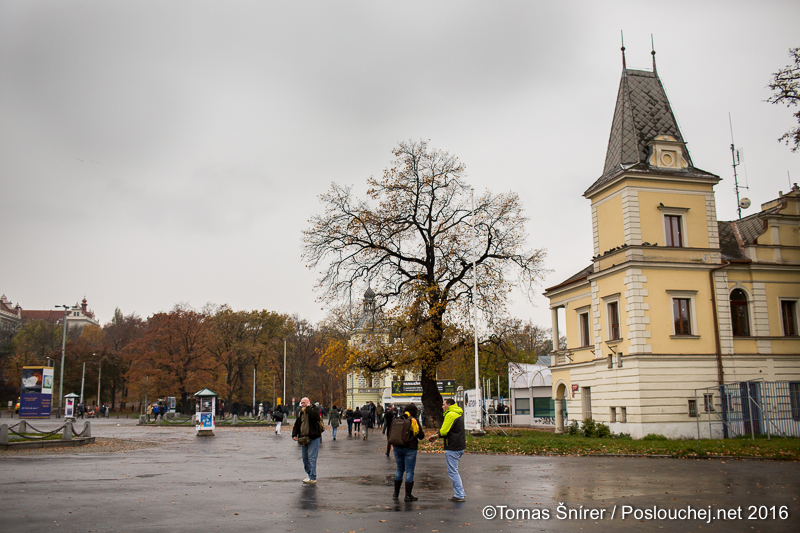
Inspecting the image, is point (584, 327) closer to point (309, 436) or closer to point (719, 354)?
point (719, 354)

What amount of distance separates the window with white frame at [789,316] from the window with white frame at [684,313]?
5166mm

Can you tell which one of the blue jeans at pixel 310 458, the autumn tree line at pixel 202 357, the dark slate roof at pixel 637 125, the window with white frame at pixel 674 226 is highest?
the dark slate roof at pixel 637 125

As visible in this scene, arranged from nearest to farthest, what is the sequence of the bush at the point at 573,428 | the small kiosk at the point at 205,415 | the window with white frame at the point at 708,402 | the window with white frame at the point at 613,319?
the window with white frame at the point at 708,402, the window with white frame at the point at 613,319, the bush at the point at 573,428, the small kiosk at the point at 205,415

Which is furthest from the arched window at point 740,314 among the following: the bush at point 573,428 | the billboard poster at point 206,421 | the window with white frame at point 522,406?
the billboard poster at point 206,421

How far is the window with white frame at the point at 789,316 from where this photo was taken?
31000 millimetres

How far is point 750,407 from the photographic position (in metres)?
27.8

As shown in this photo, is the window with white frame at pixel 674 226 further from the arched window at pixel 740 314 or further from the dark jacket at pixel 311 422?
the dark jacket at pixel 311 422

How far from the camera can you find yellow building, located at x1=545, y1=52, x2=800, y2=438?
28344mm

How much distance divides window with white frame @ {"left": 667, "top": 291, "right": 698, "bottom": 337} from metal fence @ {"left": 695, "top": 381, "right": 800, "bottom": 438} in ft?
9.13

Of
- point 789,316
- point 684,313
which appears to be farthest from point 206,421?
point 789,316

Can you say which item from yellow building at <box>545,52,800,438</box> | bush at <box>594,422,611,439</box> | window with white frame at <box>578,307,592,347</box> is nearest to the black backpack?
yellow building at <box>545,52,800,438</box>

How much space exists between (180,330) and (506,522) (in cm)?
6373

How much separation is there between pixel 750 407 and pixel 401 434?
22544 millimetres

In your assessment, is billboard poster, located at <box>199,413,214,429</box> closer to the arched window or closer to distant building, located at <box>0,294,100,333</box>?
the arched window
